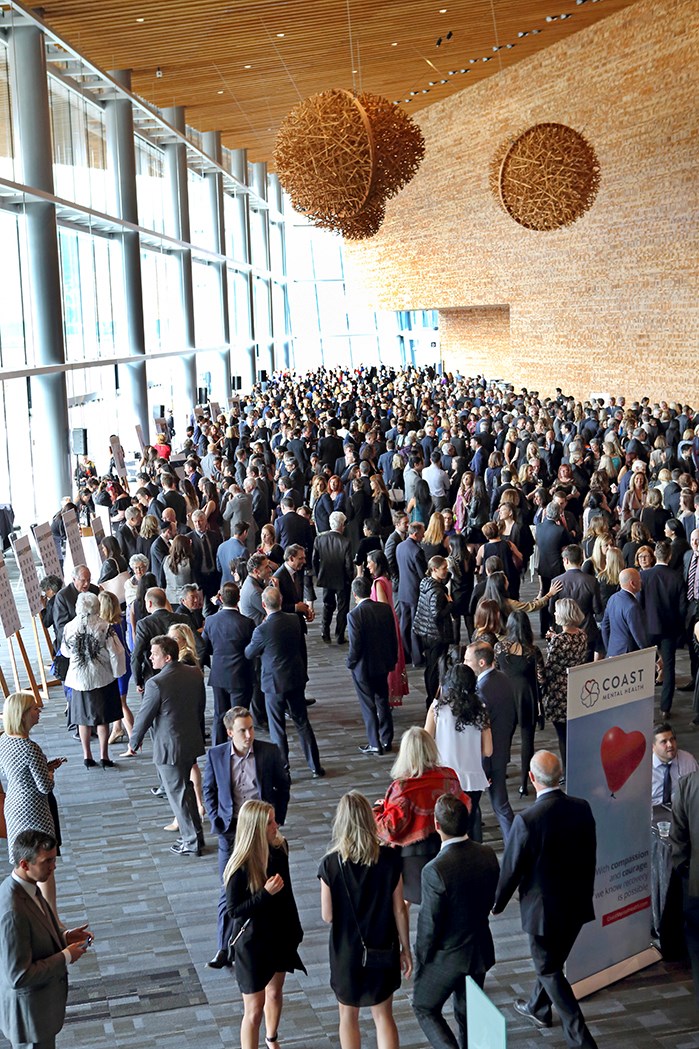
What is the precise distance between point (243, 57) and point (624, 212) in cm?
905

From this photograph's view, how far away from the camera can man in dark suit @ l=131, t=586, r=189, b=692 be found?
334 inches

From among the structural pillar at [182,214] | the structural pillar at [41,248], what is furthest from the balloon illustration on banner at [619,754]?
the structural pillar at [182,214]

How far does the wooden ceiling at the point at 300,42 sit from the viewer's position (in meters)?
22.1

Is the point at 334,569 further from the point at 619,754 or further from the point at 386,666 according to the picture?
the point at 619,754

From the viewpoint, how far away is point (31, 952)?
173 inches

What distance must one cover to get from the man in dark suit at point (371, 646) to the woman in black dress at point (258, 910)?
362 cm

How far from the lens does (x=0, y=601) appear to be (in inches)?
404

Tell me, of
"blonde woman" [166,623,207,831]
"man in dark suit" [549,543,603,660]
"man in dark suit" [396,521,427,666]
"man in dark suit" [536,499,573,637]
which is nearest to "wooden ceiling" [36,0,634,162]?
"man in dark suit" [536,499,573,637]

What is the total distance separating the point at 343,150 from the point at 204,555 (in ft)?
17.7

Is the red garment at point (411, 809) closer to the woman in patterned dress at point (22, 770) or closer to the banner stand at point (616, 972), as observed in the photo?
the banner stand at point (616, 972)

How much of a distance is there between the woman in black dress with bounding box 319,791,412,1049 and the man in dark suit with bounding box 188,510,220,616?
7175mm

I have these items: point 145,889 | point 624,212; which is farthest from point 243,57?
point 145,889

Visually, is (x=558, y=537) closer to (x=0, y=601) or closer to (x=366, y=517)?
(x=366, y=517)

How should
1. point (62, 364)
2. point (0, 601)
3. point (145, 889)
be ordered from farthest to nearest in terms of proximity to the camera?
point (62, 364)
point (0, 601)
point (145, 889)
